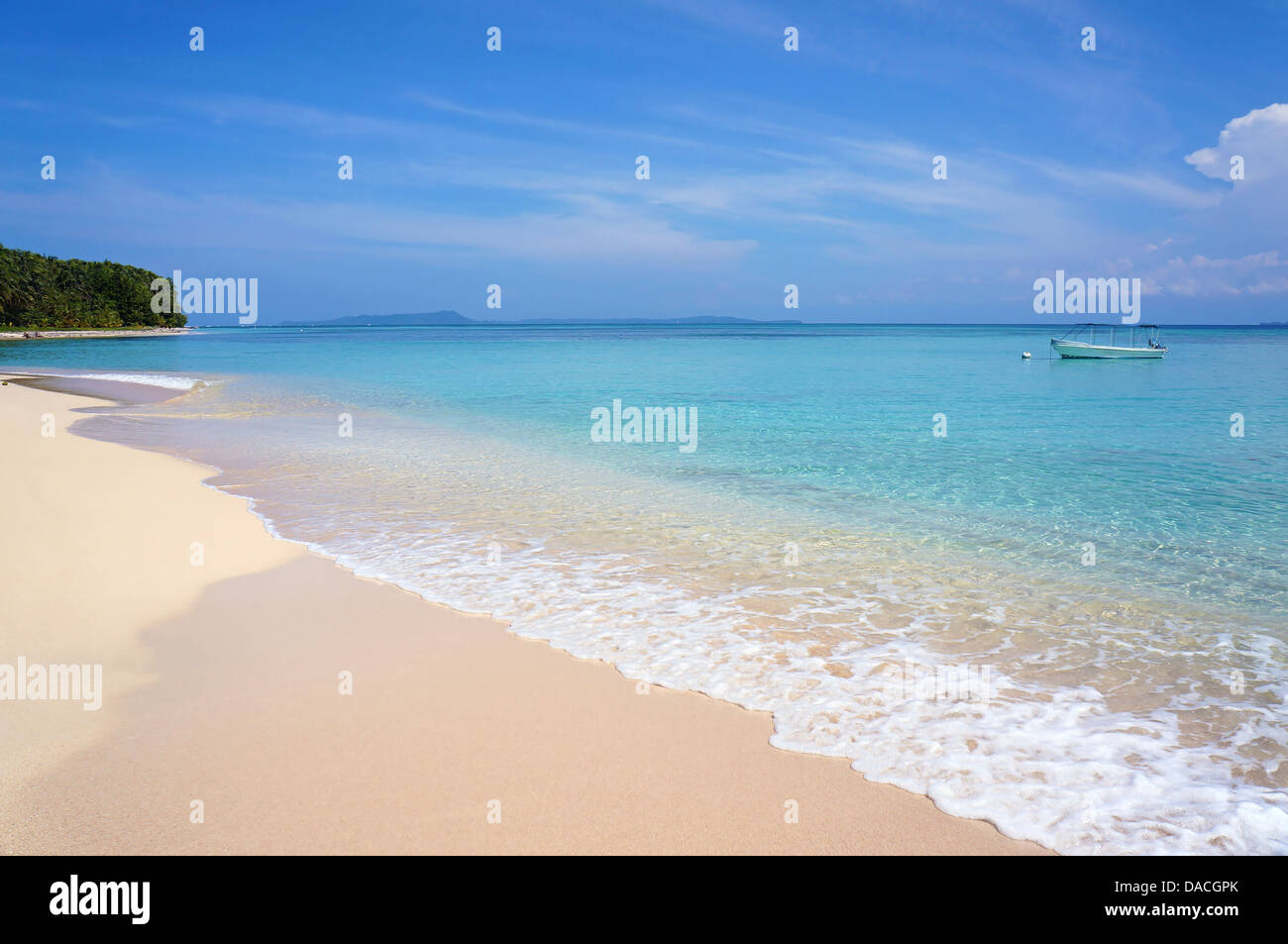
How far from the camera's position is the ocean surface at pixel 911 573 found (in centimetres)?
432

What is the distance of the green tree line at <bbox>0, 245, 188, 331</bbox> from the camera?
115 meters

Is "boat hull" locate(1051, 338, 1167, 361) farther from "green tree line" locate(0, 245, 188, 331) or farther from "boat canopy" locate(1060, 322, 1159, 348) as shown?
"green tree line" locate(0, 245, 188, 331)

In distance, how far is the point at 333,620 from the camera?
6375 mm

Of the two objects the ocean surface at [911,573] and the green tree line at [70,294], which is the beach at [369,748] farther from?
the green tree line at [70,294]

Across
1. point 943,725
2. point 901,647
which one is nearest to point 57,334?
point 901,647

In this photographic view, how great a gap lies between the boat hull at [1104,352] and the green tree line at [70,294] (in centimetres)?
13569

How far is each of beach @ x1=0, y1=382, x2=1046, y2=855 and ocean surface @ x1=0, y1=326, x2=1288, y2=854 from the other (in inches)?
16.2

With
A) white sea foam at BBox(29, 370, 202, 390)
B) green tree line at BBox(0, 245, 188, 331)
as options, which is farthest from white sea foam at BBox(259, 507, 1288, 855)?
green tree line at BBox(0, 245, 188, 331)

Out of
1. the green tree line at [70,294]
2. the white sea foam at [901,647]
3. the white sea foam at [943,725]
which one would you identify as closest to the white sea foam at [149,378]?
the white sea foam at [901,647]

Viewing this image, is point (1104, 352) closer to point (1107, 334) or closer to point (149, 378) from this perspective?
point (149, 378)

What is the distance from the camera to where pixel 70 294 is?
5118 inches

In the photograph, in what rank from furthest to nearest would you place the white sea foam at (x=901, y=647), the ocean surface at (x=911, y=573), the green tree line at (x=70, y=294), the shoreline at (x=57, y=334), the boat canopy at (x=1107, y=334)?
the green tree line at (x=70, y=294), the shoreline at (x=57, y=334), the boat canopy at (x=1107, y=334), the ocean surface at (x=911, y=573), the white sea foam at (x=901, y=647)
